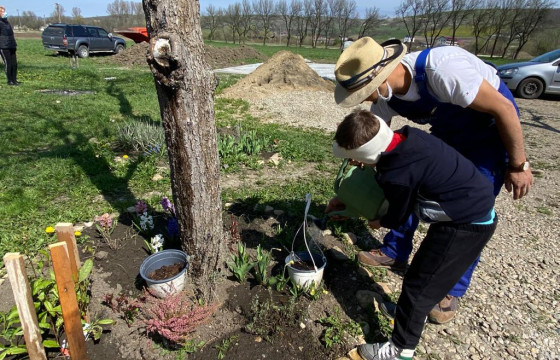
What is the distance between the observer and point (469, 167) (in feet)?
5.90

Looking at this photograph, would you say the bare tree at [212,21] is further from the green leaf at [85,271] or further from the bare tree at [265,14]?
the green leaf at [85,271]

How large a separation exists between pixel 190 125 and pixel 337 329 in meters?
1.52

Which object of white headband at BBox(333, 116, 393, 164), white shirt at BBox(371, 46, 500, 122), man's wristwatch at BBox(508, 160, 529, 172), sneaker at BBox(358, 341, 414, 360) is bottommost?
sneaker at BBox(358, 341, 414, 360)

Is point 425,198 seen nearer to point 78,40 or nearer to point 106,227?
point 106,227

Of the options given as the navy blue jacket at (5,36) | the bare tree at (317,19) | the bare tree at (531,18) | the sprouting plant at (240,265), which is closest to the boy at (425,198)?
the sprouting plant at (240,265)

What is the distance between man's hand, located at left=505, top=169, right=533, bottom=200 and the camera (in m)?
2.00

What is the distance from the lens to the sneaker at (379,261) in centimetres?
284

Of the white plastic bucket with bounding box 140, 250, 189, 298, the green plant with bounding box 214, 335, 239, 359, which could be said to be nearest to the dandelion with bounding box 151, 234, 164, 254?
the white plastic bucket with bounding box 140, 250, 189, 298

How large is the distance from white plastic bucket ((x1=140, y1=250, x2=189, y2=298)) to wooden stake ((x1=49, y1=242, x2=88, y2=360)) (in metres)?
0.50

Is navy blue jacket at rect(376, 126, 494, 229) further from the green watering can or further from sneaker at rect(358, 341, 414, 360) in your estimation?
sneaker at rect(358, 341, 414, 360)

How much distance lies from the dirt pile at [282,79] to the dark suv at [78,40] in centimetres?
1141

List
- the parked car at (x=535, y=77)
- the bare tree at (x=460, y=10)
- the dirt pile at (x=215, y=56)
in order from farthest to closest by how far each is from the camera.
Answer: the bare tree at (x=460, y=10), the dirt pile at (x=215, y=56), the parked car at (x=535, y=77)

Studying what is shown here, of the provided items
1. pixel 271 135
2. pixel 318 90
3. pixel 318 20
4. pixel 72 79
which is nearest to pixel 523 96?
pixel 318 90

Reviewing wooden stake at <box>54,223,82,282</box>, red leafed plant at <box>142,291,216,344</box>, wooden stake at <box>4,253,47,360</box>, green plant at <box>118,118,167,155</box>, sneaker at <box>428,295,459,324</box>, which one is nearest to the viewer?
wooden stake at <box>4,253,47,360</box>
